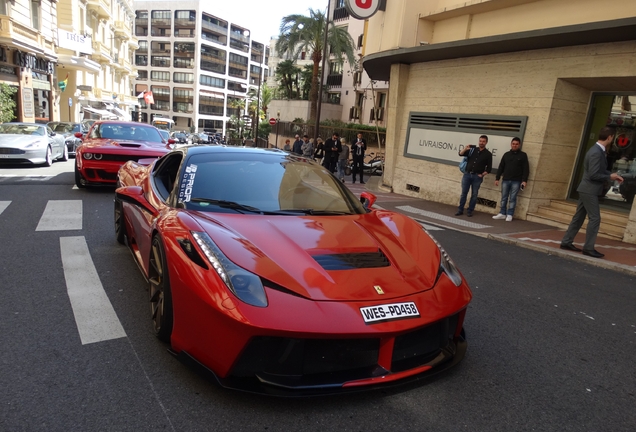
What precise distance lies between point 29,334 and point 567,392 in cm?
353

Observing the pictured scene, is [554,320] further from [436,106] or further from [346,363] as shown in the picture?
[436,106]

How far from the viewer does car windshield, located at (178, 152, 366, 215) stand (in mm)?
3367

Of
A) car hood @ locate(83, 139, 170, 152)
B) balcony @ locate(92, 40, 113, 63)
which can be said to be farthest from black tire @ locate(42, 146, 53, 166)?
balcony @ locate(92, 40, 113, 63)

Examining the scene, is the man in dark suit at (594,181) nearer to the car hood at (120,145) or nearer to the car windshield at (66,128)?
the car hood at (120,145)

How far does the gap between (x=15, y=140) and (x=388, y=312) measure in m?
13.8

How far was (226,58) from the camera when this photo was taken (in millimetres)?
87750

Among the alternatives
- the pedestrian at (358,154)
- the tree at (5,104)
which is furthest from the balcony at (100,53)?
the pedestrian at (358,154)

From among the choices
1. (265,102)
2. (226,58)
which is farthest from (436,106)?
(226,58)

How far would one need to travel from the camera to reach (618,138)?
31.2ft

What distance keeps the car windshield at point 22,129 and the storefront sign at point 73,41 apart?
20972mm

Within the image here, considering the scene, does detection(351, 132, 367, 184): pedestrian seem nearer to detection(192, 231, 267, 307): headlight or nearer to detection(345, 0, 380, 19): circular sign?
detection(345, 0, 380, 19): circular sign

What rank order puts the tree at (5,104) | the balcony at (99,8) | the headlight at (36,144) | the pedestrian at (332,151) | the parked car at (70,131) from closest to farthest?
the headlight at (36,144), the pedestrian at (332,151), the parked car at (70,131), the tree at (5,104), the balcony at (99,8)

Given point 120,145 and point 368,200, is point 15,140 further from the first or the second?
point 368,200

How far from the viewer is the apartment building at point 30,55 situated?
23.4m
